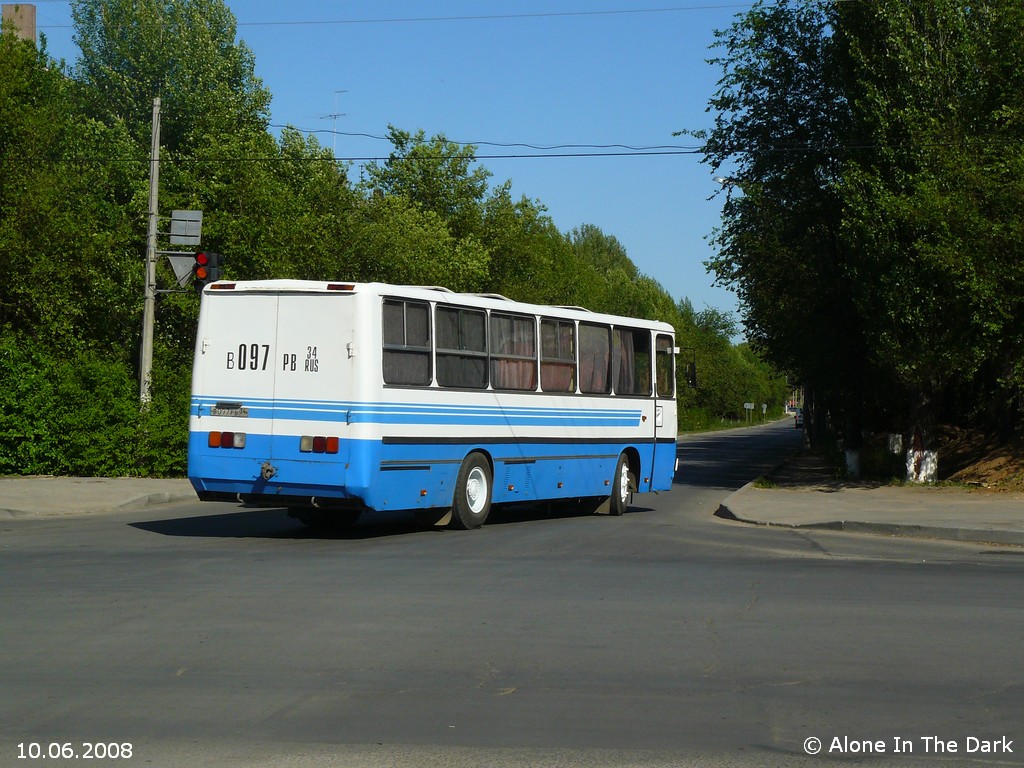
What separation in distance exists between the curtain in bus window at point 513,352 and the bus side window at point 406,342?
5.83 feet

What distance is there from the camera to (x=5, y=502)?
20.4 meters

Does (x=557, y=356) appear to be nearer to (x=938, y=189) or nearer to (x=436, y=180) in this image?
(x=938, y=189)

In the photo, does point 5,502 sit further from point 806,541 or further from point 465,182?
point 465,182

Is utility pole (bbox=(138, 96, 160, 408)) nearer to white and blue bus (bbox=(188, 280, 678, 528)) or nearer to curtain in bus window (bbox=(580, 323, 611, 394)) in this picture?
white and blue bus (bbox=(188, 280, 678, 528))

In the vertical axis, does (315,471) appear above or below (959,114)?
below

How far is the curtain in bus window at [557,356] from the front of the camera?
64.7 feet

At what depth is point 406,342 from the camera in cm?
1638

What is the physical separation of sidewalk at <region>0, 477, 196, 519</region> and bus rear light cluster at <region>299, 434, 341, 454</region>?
5979mm

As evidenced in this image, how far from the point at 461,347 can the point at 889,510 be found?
8220 mm

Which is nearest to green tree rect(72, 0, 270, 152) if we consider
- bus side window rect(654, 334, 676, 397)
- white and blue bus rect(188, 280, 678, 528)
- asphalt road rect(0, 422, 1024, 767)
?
bus side window rect(654, 334, 676, 397)

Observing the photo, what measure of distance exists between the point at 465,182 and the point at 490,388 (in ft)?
203

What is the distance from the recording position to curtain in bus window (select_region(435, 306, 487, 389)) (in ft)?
56.2

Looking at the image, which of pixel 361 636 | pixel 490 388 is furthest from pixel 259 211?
pixel 361 636

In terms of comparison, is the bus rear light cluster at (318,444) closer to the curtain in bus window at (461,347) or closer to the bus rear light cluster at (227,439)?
the bus rear light cluster at (227,439)
